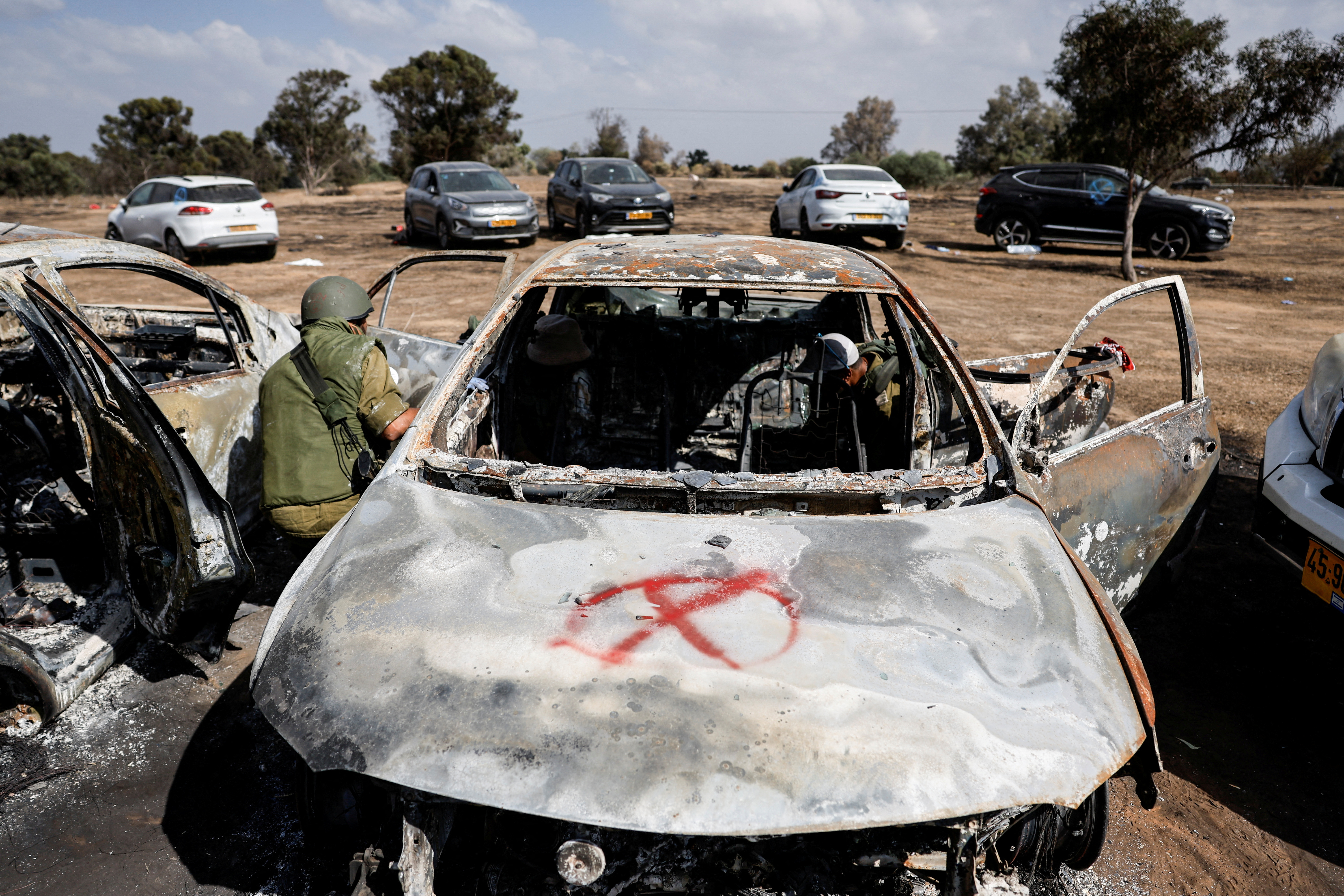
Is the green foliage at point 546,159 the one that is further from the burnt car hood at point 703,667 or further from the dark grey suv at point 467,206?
the burnt car hood at point 703,667

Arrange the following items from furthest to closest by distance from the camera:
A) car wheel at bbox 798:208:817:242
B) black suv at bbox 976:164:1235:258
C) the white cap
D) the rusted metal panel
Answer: car wheel at bbox 798:208:817:242
black suv at bbox 976:164:1235:258
the white cap
the rusted metal panel

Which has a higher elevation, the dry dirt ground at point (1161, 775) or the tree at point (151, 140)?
the tree at point (151, 140)

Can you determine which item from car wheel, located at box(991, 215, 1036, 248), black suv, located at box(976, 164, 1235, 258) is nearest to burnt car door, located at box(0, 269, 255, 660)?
black suv, located at box(976, 164, 1235, 258)

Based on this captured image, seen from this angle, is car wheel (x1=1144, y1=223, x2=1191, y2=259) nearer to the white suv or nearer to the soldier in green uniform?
the soldier in green uniform

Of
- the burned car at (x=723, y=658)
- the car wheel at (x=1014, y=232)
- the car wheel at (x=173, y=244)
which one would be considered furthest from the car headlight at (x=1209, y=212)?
the car wheel at (x=173, y=244)

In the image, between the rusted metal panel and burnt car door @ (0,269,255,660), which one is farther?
the rusted metal panel

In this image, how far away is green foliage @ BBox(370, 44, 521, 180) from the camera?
28750 mm

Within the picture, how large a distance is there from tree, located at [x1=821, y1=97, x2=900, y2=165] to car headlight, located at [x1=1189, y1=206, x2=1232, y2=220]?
39872 mm

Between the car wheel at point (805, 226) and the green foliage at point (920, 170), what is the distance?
1718 centimetres

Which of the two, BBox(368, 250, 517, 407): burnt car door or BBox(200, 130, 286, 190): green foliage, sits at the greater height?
BBox(200, 130, 286, 190): green foliage

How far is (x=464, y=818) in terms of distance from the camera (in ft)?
6.66

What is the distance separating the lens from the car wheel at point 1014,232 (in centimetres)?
1488

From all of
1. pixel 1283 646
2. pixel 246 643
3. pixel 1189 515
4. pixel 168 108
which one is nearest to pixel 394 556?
pixel 246 643

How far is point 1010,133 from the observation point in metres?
37.8
